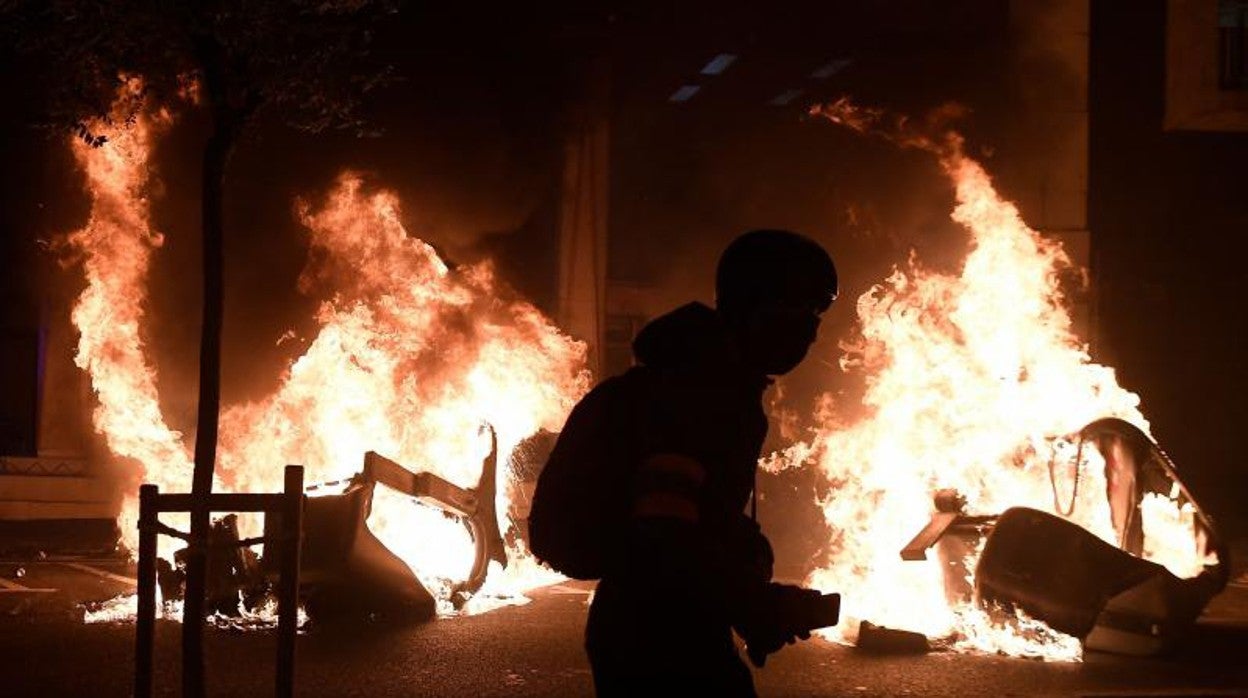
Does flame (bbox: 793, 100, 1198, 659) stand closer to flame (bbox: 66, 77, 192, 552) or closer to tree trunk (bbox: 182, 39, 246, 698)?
tree trunk (bbox: 182, 39, 246, 698)

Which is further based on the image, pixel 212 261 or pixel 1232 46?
pixel 1232 46

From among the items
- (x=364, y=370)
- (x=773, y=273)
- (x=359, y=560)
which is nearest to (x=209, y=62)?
(x=359, y=560)

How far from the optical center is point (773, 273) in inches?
112

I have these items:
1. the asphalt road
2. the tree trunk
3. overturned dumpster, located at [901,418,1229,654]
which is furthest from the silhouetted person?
overturned dumpster, located at [901,418,1229,654]

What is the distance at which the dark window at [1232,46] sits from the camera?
19797 mm

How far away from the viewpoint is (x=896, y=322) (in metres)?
14.0

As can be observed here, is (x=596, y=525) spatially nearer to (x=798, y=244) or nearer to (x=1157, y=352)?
(x=798, y=244)

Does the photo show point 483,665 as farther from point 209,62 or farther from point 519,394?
point 519,394

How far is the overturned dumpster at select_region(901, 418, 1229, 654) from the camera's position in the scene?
926cm

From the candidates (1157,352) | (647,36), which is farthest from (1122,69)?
(647,36)

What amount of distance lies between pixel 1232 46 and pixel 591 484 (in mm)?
19821

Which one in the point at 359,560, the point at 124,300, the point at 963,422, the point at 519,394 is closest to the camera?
the point at 359,560

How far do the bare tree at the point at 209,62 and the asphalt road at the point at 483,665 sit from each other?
145cm

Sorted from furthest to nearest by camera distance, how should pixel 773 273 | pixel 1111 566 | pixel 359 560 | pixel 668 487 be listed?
pixel 359 560, pixel 1111 566, pixel 773 273, pixel 668 487
